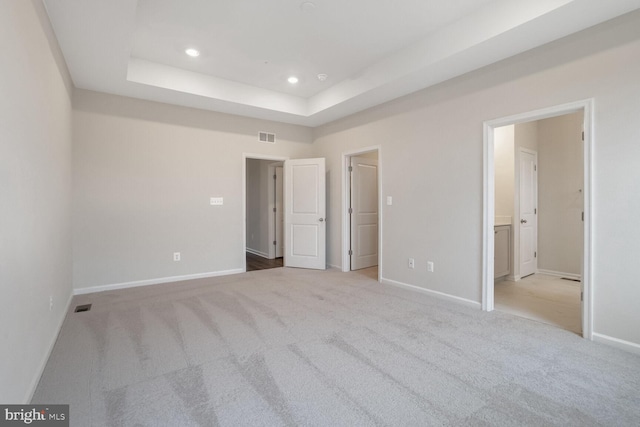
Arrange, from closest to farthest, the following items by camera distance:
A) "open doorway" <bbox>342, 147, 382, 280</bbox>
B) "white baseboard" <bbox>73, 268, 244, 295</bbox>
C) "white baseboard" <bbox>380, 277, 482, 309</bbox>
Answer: "white baseboard" <bbox>380, 277, 482, 309</bbox>
"white baseboard" <bbox>73, 268, 244, 295</bbox>
"open doorway" <bbox>342, 147, 382, 280</bbox>

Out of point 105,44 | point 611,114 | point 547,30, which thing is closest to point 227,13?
point 105,44

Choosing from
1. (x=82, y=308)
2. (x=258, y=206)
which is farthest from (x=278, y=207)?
(x=82, y=308)

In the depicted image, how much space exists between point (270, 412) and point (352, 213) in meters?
4.00

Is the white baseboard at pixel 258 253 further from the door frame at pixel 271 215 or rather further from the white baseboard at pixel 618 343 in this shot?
the white baseboard at pixel 618 343

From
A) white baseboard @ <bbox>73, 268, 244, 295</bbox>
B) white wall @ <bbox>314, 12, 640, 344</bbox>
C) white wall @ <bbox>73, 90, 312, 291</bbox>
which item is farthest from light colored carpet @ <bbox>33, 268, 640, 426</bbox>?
white wall @ <bbox>73, 90, 312, 291</bbox>

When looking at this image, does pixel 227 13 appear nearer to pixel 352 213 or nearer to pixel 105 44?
pixel 105 44

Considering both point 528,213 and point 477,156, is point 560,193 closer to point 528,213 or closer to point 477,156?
point 528,213

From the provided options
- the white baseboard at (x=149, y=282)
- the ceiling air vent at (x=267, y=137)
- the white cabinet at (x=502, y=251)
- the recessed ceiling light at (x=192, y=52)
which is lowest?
the white baseboard at (x=149, y=282)

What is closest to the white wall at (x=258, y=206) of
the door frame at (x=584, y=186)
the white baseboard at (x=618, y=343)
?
the door frame at (x=584, y=186)

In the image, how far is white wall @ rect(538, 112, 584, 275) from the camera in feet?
15.9

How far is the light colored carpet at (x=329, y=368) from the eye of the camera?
1.69m

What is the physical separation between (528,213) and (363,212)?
2712 millimetres

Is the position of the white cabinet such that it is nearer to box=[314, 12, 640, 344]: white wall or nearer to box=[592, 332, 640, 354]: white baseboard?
box=[314, 12, 640, 344]: white wall

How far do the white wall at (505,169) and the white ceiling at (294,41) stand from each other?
188 centimetres
